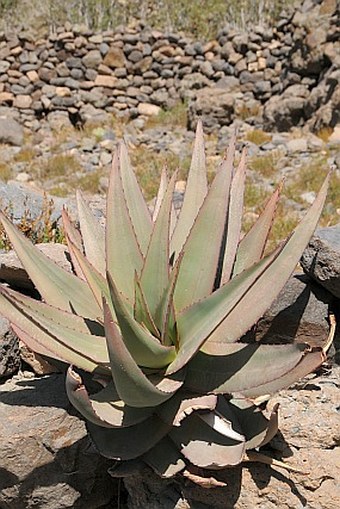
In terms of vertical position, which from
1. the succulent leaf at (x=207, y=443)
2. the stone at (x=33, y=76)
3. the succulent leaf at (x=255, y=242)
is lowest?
the stone at (x=33, y=76)

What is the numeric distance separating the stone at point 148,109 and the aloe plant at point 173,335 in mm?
11253

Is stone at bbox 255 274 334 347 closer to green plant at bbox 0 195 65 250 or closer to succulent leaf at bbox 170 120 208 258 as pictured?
succulent leaf at bbox 170 120 208 258

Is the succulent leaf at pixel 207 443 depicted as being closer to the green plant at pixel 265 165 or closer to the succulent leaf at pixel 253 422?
the succulent leaf at pixel 253 422

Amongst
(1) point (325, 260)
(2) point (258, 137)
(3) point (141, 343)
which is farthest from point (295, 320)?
(2) point (258, 137)

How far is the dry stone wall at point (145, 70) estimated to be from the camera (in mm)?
12086

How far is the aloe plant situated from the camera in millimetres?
1690

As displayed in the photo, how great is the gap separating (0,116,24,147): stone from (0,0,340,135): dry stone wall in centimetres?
126

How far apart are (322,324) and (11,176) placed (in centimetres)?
769

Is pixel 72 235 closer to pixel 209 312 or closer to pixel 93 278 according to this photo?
pixel 93 278

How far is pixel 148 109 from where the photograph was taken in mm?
13109

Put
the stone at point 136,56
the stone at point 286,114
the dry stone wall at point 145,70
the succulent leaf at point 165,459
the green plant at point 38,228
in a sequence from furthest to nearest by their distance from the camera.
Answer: the stone at point 136,56 < the dry stone wall at point 145,70 < the stone at point 286,114 < the green plant at point 38,228 < the succulent leaf at point 165,459

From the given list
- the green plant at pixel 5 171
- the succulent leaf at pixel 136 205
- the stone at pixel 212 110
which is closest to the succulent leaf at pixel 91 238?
the succulent leaf at pixel 136 205

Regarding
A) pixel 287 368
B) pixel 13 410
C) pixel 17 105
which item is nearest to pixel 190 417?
pixel 287 368

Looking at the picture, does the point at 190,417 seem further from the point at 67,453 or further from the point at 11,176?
the point at 11,176
